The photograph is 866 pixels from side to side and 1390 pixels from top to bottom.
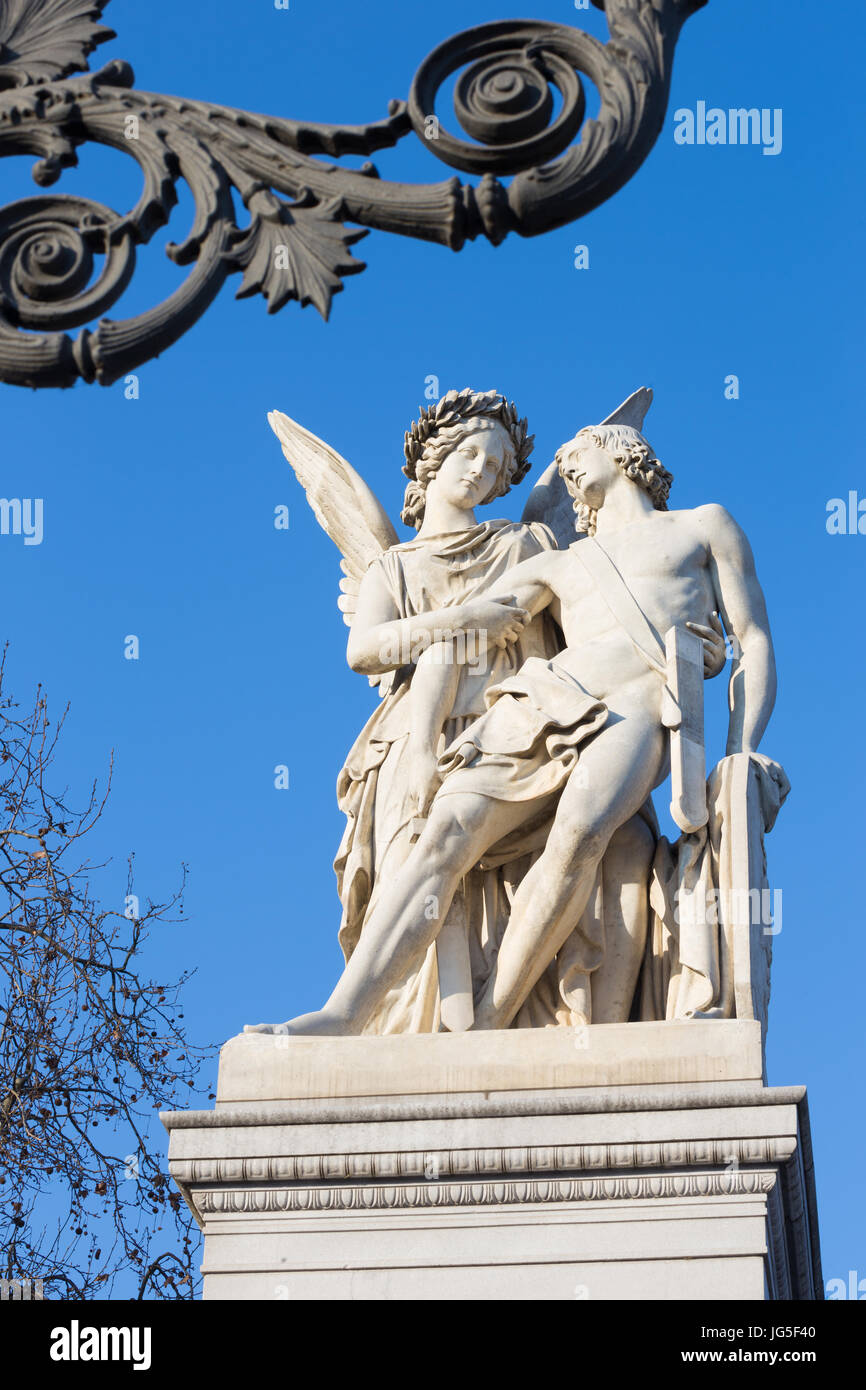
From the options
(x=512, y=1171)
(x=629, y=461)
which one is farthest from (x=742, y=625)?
(x=512, y=1171)

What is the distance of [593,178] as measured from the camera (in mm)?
4047

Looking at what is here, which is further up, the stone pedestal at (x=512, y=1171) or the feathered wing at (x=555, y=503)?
the feathered wing at (x=555, y=503)

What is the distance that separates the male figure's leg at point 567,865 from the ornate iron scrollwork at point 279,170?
3810mm

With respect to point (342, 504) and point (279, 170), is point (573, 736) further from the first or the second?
point (279, 170)

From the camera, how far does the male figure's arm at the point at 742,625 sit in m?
8.22

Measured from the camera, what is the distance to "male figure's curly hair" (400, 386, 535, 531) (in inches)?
360

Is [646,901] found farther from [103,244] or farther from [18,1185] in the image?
[18,1185]

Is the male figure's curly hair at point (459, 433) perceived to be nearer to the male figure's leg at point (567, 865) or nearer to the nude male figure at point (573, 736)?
the nude male figure at point (573, 736)

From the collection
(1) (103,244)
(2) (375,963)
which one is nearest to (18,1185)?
(2) (375,963)

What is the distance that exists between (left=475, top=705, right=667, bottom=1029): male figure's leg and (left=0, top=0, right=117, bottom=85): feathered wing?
13.0 ft

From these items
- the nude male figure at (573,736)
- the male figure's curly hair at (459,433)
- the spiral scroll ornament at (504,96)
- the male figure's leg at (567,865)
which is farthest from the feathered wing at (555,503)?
the spiral scroll ornament at (504,96)

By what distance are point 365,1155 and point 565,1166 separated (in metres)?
0.68

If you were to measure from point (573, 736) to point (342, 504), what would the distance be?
2379mm

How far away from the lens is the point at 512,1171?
277 inches
